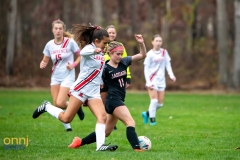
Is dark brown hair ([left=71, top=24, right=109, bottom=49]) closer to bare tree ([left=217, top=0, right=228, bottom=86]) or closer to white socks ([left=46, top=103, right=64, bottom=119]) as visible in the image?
white socks ([left=46, top=103, right=64, bottom=119])

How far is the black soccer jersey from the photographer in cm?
870

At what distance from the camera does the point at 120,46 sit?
28.6ft

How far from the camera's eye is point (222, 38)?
2931cm

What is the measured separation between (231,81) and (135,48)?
874 cm

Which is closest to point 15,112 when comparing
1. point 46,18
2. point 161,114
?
point 161,114

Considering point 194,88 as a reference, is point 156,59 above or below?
above

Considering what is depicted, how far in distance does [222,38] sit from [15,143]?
21.4m

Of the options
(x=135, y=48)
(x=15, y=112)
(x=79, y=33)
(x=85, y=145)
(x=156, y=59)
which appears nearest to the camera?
(x=79, y=33)

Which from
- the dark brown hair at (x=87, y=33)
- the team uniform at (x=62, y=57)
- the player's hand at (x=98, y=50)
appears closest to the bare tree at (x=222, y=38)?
the team uniform at (x=62, y=57)

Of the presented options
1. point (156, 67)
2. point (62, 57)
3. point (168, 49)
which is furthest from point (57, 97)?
point (168, 49)

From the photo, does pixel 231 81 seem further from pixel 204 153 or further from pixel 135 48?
pixel 204 153

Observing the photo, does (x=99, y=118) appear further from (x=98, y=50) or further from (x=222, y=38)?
(x=222, y=38)

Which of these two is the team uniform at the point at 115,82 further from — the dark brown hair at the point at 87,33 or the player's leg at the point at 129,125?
the dark brown hair at the point at 87,33

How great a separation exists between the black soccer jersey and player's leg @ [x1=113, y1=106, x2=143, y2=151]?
25 cm
